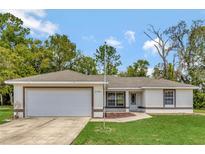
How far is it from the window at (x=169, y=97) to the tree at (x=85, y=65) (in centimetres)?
1983

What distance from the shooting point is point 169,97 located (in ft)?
83.9

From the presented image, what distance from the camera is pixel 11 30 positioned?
135 feet

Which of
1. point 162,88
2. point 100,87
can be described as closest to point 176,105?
point 162,88

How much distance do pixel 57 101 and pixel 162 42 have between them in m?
22.6

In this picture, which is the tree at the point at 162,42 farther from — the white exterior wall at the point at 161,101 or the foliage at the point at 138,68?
the white exterior wall at the point at 161,101

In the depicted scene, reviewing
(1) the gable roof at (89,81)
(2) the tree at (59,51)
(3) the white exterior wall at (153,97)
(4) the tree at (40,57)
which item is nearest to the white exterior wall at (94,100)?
(1) the gable roof at (89,81)

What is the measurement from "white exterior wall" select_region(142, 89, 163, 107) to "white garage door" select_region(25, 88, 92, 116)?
6996 mm

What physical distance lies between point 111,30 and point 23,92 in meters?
21.4

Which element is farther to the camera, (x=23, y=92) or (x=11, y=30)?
(x=11, y=30)

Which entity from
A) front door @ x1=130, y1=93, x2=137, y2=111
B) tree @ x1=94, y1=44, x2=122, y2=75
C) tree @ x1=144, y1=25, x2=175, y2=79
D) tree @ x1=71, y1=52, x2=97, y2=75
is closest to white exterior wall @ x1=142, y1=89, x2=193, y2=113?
front door @ x1=130, y1=93, x2=137, y2=111

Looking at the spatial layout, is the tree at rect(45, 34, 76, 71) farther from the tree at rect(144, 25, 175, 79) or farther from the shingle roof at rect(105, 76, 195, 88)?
the shingle roof at rect(105, 76, 195, 88)

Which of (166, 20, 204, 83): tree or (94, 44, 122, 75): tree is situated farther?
(94, 44, 122, 75): tree

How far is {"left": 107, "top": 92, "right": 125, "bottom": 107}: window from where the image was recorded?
87.1 ft
